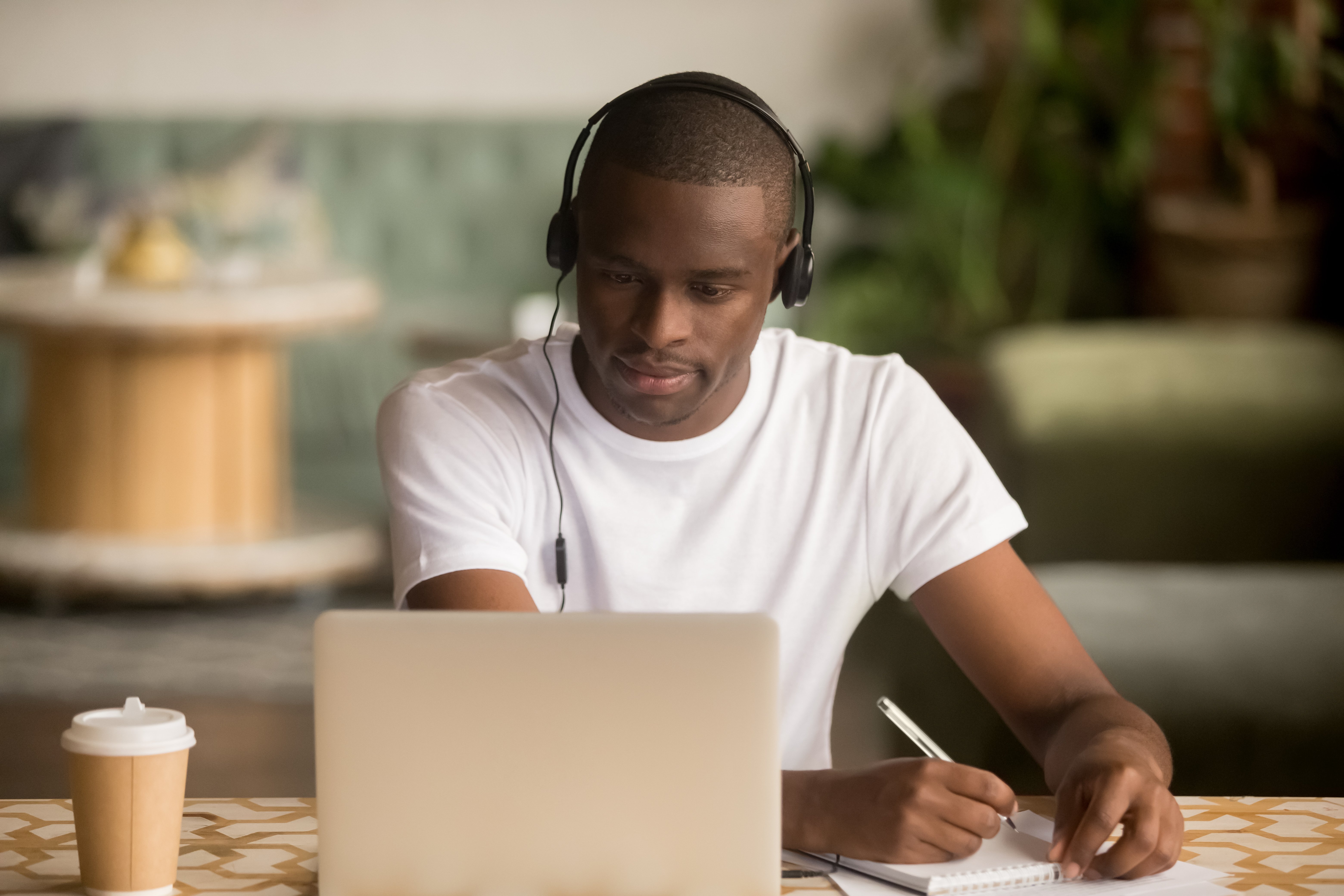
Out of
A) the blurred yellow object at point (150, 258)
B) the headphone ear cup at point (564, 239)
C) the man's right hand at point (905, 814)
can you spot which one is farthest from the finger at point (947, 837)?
the blurred yellow object at point (150, 258)

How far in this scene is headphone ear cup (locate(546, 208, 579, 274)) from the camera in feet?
3.97

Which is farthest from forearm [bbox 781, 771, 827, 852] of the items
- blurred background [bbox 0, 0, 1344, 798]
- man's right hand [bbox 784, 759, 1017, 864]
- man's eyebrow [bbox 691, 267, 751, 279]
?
blurred background [bbox 0, 0, 1344, 798]

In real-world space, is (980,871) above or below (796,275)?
below

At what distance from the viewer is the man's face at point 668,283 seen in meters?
1.08

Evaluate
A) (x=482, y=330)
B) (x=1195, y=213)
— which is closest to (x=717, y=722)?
(x=482, y=330)

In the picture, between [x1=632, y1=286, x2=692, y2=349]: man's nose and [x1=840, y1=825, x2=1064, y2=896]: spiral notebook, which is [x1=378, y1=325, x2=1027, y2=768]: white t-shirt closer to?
[x1=632, y1=286, x2=692, y2=349]: man's nose

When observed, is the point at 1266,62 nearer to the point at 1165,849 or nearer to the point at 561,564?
the point at 561,564

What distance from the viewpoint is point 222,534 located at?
3.33 metres

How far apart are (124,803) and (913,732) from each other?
480 millimetres

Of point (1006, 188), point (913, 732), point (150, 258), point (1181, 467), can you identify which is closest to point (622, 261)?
point (913, 732)

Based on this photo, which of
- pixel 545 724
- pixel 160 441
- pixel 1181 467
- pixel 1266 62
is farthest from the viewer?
pixel 1266 62

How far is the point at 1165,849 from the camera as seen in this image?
0.87m

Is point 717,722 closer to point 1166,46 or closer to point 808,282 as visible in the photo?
point 808,282

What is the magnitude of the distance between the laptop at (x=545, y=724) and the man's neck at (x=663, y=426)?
47cm
